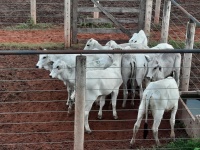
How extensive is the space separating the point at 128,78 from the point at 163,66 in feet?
2.55

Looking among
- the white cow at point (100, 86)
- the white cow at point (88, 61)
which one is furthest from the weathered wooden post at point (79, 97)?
the white cow at point (88, 61)

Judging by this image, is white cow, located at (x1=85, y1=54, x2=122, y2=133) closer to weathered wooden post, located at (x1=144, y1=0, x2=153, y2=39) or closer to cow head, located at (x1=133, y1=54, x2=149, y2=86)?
cow head, located at (x1=133, y1=54, x2=149, y2=86)

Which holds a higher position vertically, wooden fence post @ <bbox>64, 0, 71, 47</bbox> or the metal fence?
wooden fence post @ <bbox>64, 0, 71, 47</bbox>

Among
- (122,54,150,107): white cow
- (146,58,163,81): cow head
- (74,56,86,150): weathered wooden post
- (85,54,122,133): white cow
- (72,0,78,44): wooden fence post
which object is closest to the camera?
(74,56,86,150): weathered wooden post

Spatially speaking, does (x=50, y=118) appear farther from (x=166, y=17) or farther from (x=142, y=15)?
(x=142, y=15)

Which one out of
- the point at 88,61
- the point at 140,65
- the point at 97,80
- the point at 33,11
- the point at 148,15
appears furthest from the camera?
the point at 33,11

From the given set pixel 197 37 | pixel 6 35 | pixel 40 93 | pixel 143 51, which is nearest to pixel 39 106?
pixel 40 93

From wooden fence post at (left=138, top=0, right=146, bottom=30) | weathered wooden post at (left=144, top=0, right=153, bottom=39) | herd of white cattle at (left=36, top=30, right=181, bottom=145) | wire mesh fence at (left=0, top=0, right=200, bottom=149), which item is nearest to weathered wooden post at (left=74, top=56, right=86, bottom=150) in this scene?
wire mesh fence at (left=0, top=0, right=200, bottom=149)

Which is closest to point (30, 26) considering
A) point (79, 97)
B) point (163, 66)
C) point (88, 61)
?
point (88, 61)

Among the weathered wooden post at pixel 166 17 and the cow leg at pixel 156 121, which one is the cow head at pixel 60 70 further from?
the weathered wooden post at pixel 166 17

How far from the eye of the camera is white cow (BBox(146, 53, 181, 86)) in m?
9.05

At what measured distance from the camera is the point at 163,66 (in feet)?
30.9

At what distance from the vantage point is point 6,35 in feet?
45.1

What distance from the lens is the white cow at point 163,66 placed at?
905cm
